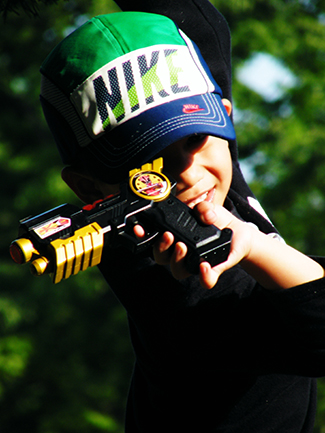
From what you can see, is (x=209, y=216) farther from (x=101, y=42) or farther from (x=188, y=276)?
(x=101, y=42)

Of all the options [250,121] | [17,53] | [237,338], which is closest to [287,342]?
[237,338]

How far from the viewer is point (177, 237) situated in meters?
1.06

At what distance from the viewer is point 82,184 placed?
4.97ft

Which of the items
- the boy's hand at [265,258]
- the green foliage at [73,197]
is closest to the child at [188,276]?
the boy's hand at [265,258]

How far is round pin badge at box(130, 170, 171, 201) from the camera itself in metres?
1.10

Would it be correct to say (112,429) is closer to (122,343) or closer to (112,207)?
(122,343)

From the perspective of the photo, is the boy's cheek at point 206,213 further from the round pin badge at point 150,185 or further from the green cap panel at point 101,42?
the green cap panel at point 101,42

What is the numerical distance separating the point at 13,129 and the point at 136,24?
5.79 meters

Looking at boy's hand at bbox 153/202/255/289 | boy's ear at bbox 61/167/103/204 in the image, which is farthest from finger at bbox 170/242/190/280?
boy's ear at bbox 61/167/103/204

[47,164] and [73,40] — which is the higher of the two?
[73,40]

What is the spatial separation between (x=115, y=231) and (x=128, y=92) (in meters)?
0.41

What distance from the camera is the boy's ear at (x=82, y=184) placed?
58.2 inches

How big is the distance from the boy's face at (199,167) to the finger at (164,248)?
0.27 metres

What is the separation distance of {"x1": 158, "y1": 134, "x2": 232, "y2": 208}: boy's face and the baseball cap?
7 centimetres
